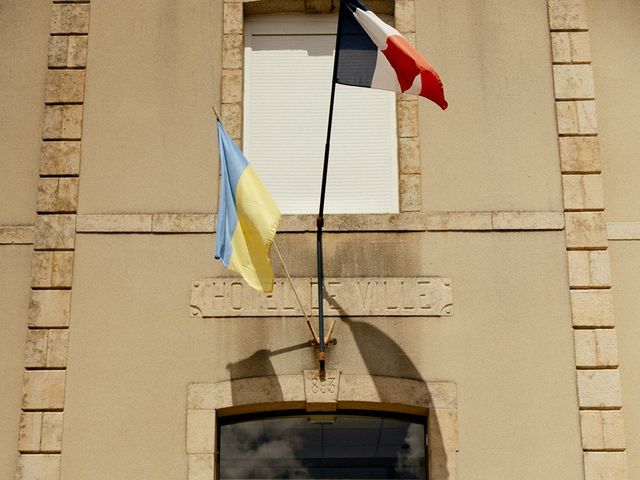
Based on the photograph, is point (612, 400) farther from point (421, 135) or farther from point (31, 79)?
point (31, 79)

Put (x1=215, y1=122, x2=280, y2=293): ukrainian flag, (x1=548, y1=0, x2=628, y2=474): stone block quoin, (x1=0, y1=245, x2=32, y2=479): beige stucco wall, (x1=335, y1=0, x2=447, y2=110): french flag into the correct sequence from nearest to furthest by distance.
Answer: (x1=215, y1=122, x2=280, y2=293): ukrainian flag, (x1=335, y1=0, x2=447, y2=110): french flag, (x1=548, y1=0, x2=628, y2=474): stone block quoin, (x1=0, y1=245, x2=32, y2=479): beige stucco wall

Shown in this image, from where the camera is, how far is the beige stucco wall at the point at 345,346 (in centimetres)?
771

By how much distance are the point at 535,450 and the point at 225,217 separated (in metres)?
2.62

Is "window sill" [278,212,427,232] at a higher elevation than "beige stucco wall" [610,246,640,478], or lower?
higher

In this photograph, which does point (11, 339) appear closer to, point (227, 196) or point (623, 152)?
point (227, 196)

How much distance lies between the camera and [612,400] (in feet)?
25.5

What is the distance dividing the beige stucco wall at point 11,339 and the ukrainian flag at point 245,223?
164 cm

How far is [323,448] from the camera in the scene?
315 inches

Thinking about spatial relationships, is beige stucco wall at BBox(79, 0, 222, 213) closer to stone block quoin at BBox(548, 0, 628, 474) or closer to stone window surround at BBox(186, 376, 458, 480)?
stone window surround at BBox(186, 376, 458, 480)

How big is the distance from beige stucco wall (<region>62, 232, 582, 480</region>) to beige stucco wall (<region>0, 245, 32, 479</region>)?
38 cm

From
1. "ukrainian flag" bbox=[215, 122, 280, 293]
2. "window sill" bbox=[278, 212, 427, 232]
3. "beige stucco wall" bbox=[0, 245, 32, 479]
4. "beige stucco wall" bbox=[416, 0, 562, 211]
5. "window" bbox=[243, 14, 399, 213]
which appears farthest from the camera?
"window" bbox=[243, 14, 399, 213]

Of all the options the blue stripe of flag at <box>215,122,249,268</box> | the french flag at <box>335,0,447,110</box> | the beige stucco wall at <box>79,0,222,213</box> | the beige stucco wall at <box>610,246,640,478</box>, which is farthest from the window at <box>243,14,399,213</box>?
the beige stucco wall at <box>610,246,640,478</box>

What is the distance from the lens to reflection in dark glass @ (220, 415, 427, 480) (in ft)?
26.0

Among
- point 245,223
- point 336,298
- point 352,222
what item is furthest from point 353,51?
point 336,298
